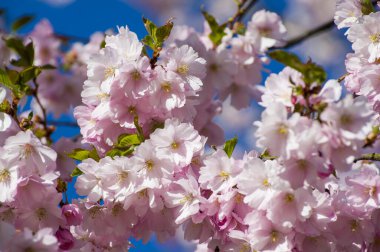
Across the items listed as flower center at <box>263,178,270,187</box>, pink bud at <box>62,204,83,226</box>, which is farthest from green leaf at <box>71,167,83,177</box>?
flower center at <box>263,178,270,187</box>

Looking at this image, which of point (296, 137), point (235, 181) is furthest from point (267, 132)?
point (235, 181)

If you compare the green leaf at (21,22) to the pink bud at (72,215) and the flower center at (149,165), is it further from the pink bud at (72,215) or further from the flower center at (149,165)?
the flower center at (149,165)

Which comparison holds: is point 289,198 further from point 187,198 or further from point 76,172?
point 76,172

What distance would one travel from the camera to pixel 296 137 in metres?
1.93

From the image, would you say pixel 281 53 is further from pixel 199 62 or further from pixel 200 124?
pixel 200 124

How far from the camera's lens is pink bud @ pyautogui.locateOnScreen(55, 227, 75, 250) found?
97.9 inches

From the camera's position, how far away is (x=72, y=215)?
2.65 m

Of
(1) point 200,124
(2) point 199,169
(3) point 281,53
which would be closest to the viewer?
(3) point 281,53

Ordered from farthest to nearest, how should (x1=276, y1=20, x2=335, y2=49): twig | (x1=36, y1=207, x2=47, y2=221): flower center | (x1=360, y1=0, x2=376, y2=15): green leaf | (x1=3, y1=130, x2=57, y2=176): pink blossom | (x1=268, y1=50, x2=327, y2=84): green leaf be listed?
1. (x1=276, y1=20, x2=335, y2=49): twig
2. (x1=360, y1=0, x2=376, y2=15): green leaf
3. (x1=36, y1=207, x2=47, y2=221): flower center
4. (x1=3, y1=130, x2=57, y2=176): pink blossom
5. (x1=268, y1=50, x2=327, y2=84): green leaf

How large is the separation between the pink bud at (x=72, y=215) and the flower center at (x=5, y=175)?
0.30 metres

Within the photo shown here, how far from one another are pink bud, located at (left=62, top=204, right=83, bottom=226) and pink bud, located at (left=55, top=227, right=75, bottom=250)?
56mm

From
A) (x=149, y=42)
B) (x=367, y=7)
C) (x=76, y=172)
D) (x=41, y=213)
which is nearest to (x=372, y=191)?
(x=367, y=7)

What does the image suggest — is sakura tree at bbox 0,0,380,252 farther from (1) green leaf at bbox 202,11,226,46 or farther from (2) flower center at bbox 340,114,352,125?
(1) green leaf at bbox 202,11,226,46

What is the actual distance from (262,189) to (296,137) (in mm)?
389
